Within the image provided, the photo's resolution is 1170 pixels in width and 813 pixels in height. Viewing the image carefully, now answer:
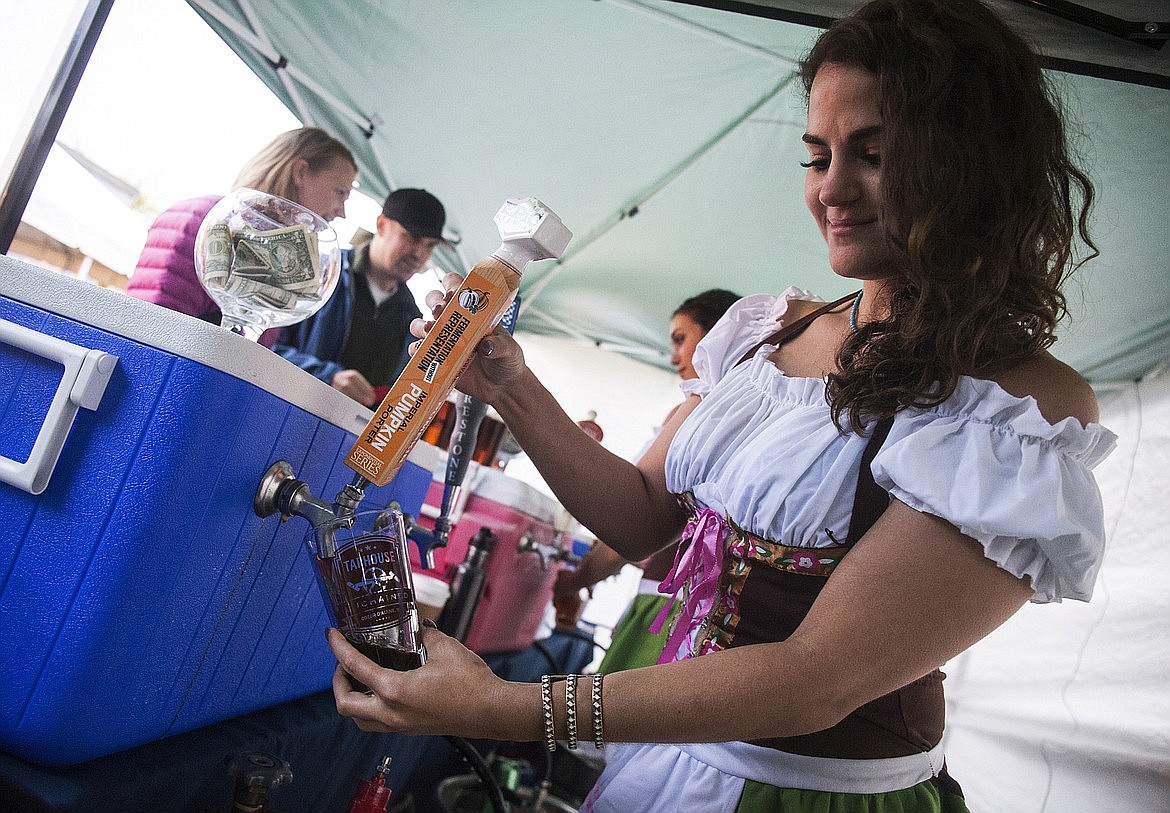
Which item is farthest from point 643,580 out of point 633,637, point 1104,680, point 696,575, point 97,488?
point 1104,680

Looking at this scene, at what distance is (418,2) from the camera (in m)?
2.66

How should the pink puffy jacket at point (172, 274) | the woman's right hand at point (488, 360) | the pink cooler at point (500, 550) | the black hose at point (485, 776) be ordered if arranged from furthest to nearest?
the pink cooler at point (500, 550) → the pink puffy jacket at point (172, 274) → the black hose at point (485, 776) → the woman's right hand at point (488, 360)

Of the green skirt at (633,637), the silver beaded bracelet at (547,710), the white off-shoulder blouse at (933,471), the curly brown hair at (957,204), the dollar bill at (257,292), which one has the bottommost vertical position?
the green skirt at (633,637)

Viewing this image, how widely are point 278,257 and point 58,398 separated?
221 millimetres

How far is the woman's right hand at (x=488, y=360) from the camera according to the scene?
2.57ft

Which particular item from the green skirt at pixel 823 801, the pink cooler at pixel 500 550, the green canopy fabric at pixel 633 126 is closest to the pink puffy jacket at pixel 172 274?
the pink cooler at pixel 500 550

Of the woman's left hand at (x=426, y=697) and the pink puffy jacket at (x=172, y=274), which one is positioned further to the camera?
the pink puffy jacket at (x=172, y=274)

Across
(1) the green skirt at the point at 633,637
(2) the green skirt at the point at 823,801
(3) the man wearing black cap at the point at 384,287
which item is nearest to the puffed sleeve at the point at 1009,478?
(2) the green skirt at the point at 823,801

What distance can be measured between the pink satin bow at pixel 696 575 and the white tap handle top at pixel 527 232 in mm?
340

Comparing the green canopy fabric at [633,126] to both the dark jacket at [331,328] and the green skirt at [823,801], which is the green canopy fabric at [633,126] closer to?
the dark jacket at [331,328]

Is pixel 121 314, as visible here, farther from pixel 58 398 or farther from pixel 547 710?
pixel 547 710

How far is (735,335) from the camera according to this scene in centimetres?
111

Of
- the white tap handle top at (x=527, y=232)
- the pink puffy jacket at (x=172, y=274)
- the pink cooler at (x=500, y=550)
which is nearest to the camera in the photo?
the white tap handle top at (x=527, y=232)

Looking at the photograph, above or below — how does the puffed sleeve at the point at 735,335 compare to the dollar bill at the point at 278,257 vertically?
above
